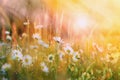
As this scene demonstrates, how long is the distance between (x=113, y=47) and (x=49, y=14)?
3.64 feet

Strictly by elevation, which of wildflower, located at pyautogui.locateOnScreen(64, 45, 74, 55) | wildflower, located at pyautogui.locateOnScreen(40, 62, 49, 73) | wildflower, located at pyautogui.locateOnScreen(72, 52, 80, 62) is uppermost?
wildflower, located at pyautogui.locateOnScreen(64, 45, 74, 55)

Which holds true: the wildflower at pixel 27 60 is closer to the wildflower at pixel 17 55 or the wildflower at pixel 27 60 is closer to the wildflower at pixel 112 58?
the wildflower at pixel 17 55

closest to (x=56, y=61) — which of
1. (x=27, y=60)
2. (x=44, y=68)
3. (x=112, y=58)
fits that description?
(x=44, y=68)

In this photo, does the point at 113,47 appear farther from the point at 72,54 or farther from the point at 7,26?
the point at 7,26

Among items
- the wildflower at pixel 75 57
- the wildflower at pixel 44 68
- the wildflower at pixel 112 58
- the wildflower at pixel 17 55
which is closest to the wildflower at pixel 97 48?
the wildflower at pixel 112 58

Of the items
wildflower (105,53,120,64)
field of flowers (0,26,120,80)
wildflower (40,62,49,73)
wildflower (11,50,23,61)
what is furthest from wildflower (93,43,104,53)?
wildflower (11,50,23,61)

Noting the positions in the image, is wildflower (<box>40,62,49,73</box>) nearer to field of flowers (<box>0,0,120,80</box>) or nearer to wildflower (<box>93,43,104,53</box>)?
field of flowers (<box>0,0,120,80</box>)

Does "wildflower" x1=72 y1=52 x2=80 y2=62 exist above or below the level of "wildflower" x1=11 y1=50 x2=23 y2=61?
above

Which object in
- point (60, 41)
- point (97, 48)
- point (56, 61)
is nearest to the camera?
point (56, 61)

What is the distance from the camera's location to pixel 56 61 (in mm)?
3869

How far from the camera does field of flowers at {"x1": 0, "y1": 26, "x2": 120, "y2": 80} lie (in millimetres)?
3670

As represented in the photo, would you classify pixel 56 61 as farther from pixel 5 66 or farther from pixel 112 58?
pixel 112 58

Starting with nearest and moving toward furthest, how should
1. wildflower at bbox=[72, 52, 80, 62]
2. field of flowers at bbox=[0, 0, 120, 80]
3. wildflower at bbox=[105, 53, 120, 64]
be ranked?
field of flowers at bbox=[0, 0, 120, 80]
wildflower at bbox=[72, 52, 80, 62]
wildflower at bbox=[105, 53, 120, 64]

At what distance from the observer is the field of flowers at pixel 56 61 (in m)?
3.67
